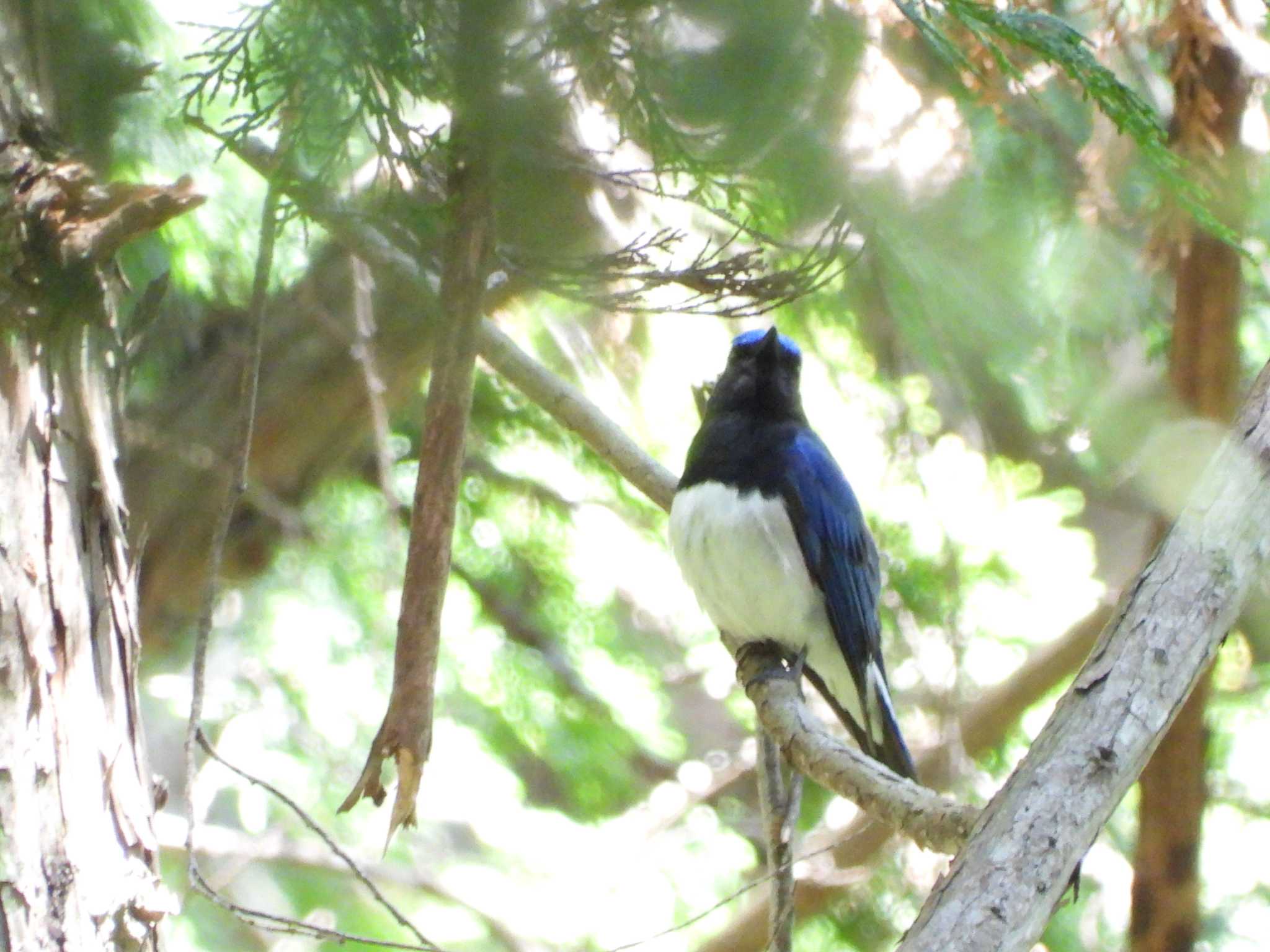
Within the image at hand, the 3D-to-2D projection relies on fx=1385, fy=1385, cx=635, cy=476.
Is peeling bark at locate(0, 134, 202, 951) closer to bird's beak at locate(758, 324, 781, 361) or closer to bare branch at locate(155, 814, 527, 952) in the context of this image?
bird's beak at locate(758, 324, 781, 361)

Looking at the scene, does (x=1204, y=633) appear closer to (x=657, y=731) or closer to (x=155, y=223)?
(x=155, y=223)

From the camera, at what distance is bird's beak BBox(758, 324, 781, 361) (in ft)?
12.5

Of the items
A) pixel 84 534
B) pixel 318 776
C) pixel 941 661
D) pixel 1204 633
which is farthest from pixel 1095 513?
pixel 84 534

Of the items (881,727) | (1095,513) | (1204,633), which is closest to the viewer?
(1204,633)

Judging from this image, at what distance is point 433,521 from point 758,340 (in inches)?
73.1

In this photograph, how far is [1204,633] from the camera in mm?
2146

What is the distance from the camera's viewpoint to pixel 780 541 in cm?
381

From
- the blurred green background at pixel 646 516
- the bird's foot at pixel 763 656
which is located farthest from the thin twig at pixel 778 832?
the blurred green background at pixel 646 516

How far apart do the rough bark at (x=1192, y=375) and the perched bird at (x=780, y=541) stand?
0.79m

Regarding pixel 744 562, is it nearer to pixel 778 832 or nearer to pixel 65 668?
pixel 778 832

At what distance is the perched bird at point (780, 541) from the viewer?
3717 millimetres

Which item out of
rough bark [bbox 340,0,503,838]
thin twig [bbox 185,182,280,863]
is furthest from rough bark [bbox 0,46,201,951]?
rough bark [bbox 340,0,503,838]

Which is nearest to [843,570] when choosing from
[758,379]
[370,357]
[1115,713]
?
[758,379]

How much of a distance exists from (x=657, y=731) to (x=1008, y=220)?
2482 millimetres
